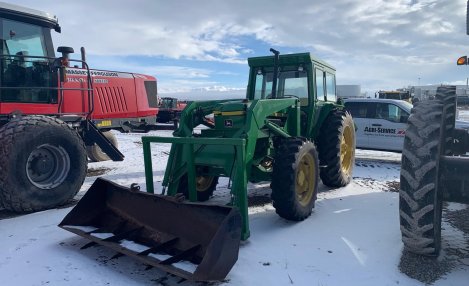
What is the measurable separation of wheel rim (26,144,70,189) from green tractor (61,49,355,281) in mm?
1372

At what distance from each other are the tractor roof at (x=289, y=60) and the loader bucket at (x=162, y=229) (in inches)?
135

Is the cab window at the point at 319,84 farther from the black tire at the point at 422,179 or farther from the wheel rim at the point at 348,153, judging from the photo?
the black tire at the point at 422,179

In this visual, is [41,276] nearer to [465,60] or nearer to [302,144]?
[302,144]

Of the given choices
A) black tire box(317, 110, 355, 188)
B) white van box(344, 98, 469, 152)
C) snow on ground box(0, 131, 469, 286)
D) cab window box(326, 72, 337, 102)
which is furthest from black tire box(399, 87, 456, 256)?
white van box(344, 98, 469, 152)

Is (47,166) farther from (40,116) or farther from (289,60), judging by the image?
(289,60)

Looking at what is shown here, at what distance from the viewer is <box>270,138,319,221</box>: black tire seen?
4617 millimetres

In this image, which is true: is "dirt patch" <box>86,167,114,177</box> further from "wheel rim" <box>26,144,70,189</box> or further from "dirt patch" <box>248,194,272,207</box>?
"dirt patch" <box>248,194,272,207</box>

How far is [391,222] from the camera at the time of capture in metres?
5.01

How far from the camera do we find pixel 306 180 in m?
5.23

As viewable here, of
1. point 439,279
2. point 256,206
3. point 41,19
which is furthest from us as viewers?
point 41,19

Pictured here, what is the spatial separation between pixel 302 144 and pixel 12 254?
341cm

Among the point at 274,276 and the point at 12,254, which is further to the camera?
the point at 12,254

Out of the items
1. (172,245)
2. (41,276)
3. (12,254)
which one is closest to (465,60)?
(172,245)

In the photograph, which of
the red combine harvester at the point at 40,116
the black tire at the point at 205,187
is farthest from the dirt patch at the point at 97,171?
the black tire at the point at 205,187
